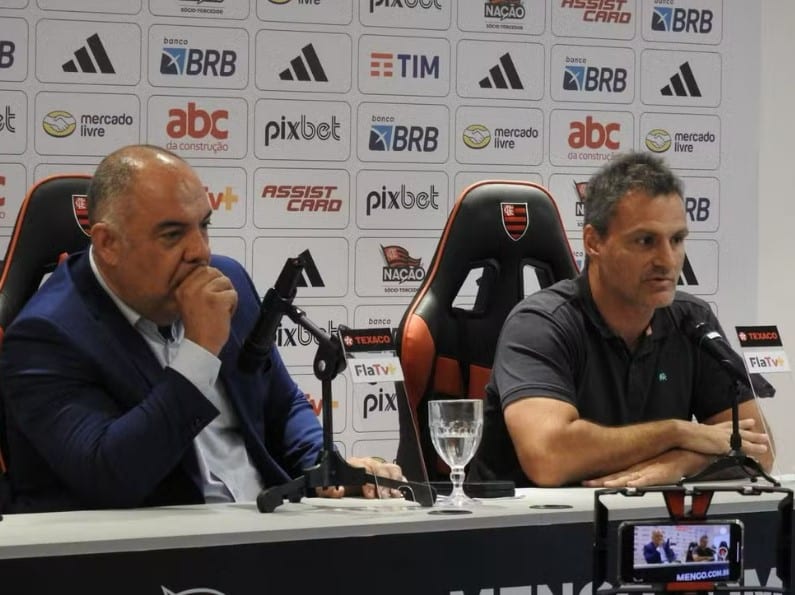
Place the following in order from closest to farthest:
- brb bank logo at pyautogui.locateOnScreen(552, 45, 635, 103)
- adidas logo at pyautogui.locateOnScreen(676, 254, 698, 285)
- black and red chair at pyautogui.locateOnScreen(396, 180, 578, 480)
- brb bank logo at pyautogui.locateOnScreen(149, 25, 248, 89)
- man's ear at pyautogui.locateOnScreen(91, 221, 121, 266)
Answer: man's ear at pyautogui.locateOnScreen(91, 221, 121, 266)
black and red chair at pyautogui.locateOnScreen(396, 180, 578, 480)
brb bank logo at pyautogui.locateOnScreen(149, 25, 248, 89)
brb bank logo at pyautogui.locateOnScreen(552, 45, 635, 103)
adidas logo at pyautogui.locateOnScreen(676, 254, 698, 285)

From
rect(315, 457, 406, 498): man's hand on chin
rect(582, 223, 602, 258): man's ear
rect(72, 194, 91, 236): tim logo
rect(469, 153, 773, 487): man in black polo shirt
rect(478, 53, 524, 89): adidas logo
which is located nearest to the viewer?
rect(315, 457, 406, 498): man's hand on chin

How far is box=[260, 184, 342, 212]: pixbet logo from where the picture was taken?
503 cm

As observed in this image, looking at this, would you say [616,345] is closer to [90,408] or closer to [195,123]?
[90,408]

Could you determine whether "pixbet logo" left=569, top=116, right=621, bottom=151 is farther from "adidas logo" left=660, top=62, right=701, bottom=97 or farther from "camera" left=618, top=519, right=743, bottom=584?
"camera" left=618, top=519, right=743, bottom=584

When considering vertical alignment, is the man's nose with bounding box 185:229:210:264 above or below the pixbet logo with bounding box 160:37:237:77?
below

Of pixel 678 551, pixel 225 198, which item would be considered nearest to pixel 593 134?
pixel 225 198

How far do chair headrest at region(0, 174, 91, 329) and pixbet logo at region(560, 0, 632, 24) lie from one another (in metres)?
2.99

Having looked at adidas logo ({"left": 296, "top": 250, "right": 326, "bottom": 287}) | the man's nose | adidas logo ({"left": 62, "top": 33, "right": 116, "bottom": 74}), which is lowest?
adidas logo ({"left": 296, "top": 250, "right": 326, "bottom": 287})

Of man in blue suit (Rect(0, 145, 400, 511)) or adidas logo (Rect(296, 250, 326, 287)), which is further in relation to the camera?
adidas logo (Rect(296, 250, 326, 287))

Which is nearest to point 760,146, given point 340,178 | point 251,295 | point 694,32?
point 694,32

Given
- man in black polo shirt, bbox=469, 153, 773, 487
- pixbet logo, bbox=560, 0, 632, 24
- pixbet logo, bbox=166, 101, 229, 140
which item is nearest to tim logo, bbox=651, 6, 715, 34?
pixbet logo, bbox=560, 0, 632, 24

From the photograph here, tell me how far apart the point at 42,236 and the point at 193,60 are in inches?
80.7

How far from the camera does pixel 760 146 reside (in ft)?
18.5

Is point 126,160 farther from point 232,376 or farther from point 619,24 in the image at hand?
point 619,24
